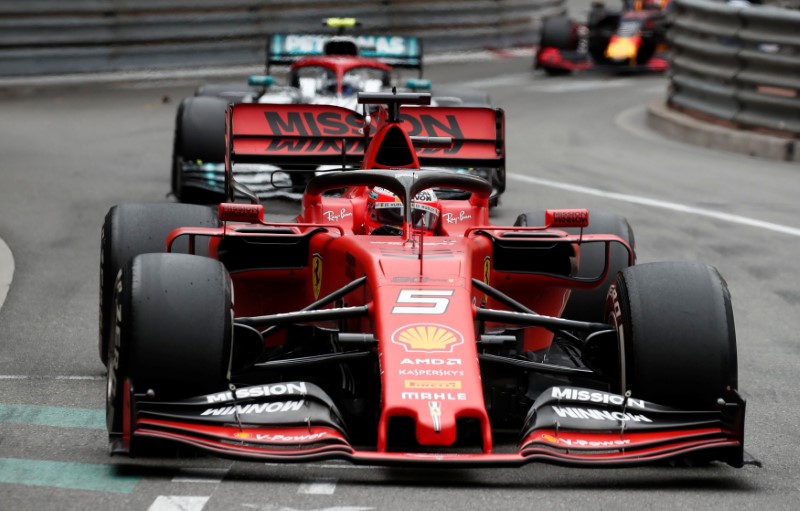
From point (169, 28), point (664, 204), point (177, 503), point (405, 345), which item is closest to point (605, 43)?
point (169, 28)

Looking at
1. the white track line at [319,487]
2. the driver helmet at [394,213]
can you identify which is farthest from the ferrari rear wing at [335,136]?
the white track line at [319,487]

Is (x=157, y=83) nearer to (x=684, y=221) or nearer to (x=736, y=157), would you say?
(x=736, y=157)

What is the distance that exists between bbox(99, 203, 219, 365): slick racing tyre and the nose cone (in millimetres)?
19537

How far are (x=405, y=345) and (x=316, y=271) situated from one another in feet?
4.49

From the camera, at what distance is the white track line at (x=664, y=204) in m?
12.1

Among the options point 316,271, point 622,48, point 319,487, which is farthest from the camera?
point 622,48

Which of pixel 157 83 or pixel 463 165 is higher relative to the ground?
pixel 463 165

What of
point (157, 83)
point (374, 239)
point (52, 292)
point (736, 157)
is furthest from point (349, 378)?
point (157, 83)

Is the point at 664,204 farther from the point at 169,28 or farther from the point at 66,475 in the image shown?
the point at 169,28

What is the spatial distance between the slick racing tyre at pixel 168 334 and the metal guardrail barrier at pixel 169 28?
16.9 metres

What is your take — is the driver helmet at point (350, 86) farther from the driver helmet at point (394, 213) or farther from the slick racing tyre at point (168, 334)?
the slick racing tyre at point (168, 334)

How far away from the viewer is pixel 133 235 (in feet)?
23.6

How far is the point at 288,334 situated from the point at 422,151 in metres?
2.09

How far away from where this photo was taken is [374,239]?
6.69 m
